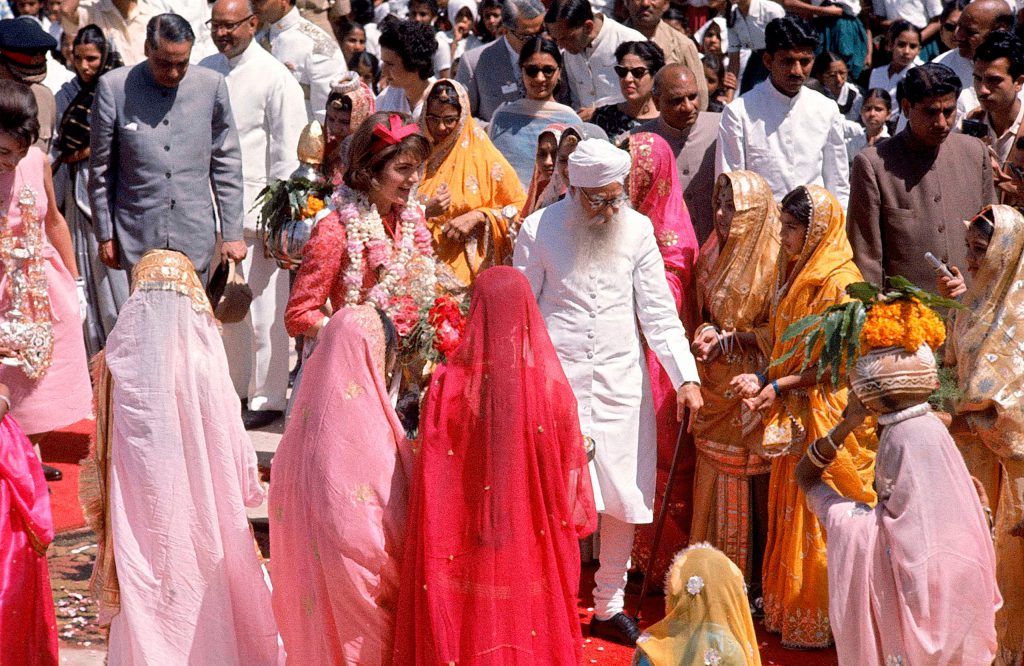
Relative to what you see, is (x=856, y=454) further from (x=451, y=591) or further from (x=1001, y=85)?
(x=1001, y=85)

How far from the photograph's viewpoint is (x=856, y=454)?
6469 mm

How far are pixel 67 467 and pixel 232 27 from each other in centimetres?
321

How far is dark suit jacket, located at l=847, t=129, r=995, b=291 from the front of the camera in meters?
7.58

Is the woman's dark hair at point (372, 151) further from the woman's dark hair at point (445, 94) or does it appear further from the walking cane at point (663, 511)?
the walking cane at point (663, 511)

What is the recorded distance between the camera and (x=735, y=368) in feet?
22.5

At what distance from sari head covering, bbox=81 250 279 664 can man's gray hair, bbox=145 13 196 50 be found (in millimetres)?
3654

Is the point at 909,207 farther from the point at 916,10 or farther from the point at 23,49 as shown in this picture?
the point at 916,10

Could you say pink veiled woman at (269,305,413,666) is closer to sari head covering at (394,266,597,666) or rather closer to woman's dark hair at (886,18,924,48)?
sari head covering at (394,266,597,666)

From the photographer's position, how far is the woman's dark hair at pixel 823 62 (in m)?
10.9

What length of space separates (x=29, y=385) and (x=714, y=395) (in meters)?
3.42

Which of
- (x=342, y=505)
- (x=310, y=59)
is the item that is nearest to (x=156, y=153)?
(x=310, y=59)

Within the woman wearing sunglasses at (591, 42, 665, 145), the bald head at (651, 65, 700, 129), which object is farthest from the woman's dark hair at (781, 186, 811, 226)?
the woman wearing sunglasses at (591, 42, 665, 145)

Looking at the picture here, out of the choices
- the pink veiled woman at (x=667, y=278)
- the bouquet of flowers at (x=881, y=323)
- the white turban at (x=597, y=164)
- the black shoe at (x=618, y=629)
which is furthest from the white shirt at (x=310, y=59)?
→ the bouquet of flowers at (x=881, y=323)

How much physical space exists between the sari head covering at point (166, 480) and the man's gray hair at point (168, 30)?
12.0 ft
